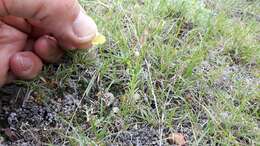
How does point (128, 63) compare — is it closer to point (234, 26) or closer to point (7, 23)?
point (7, 23)

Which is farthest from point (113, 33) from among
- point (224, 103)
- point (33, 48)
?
point (224, 103)

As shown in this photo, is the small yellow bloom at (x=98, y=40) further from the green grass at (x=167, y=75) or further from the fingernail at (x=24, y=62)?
the fingernail at (x=24, y=62)

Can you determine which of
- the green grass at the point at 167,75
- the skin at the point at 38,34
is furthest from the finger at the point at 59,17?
the green grass at the point at 167,75

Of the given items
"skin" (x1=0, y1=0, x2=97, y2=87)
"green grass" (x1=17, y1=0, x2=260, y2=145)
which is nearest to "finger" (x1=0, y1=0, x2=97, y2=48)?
"skin" (x1=0, y1=0, x2=97, y2=87)

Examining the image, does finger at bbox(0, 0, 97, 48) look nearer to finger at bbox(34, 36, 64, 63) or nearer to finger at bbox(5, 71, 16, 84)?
finger at bbox(34, 36, 64, 63)

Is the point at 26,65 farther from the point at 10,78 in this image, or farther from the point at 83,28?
the point at 83,28

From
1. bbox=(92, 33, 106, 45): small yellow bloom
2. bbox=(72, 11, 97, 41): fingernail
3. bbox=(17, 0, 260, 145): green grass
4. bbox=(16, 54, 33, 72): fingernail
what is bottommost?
Answer: bbox=(17, 0, 260, 145): green grass
